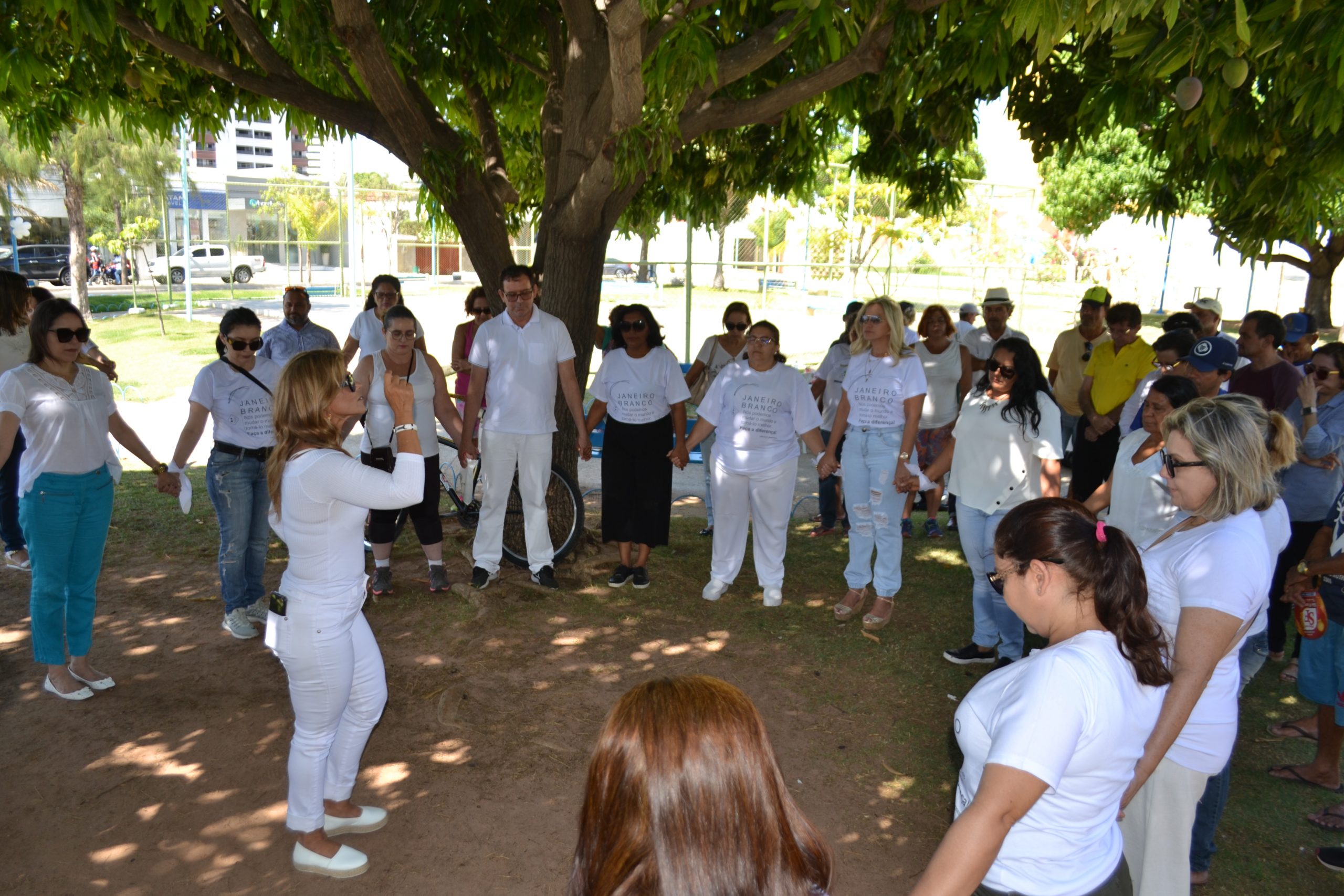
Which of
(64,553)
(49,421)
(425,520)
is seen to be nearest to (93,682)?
(64,553)

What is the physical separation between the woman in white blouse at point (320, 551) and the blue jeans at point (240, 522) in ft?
Answer: 7.48

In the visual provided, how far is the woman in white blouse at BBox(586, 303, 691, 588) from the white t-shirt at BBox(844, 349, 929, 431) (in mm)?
1240

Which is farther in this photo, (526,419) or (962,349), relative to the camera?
(962,349)

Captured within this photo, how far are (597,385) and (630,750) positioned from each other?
5344 mm

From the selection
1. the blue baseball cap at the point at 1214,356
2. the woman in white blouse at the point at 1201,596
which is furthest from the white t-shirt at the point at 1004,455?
the woman in white blouse at the point at 1201,596

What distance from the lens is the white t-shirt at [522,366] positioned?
6.37 m

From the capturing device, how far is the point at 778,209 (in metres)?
37.2

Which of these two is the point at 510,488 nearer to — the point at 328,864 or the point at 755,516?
the point at 755,516

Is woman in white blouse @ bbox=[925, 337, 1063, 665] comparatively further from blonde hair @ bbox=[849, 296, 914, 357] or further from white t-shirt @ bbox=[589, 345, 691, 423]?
white t-shirt @ bbox=[589, 345, 691, 423]

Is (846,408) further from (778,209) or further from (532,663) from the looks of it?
(778,209)

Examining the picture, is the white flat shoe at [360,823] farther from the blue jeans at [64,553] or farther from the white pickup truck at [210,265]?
the white pickup truck at [210,265]

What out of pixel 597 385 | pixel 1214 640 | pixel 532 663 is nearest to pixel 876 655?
pixel 532 663

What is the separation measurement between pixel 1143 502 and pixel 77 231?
26.5 meters

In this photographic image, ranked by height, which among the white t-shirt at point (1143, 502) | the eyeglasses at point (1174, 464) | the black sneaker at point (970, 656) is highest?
the eyeglasses at point (1174, 464)
